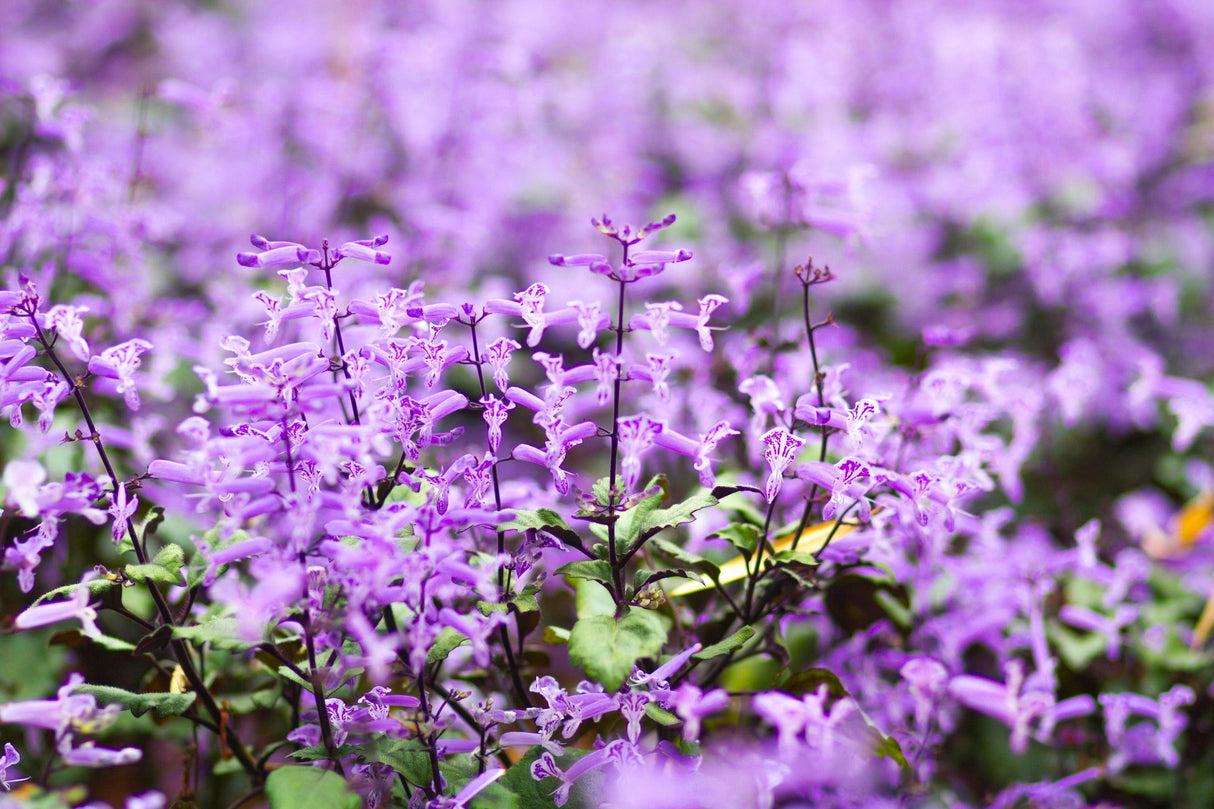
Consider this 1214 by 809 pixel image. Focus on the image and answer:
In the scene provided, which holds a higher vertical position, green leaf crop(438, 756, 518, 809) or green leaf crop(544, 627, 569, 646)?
green leaf crop(544, 627, 569, 646)

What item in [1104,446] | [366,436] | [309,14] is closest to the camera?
[366,436]

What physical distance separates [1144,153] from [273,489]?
5349 millimetres

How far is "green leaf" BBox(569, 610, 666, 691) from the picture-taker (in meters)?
1.31

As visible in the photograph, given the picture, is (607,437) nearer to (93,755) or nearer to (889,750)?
(889,750)

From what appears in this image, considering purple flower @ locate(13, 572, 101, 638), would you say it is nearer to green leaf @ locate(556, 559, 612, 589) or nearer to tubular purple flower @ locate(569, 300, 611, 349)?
green leaf @ locate(556, 559, 612, 589)

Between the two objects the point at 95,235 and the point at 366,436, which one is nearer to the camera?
the point at 366,436

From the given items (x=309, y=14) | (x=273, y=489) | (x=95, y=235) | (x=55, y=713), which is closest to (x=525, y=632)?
(x=273, y=489)

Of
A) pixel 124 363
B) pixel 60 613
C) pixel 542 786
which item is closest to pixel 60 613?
pixel 60 613

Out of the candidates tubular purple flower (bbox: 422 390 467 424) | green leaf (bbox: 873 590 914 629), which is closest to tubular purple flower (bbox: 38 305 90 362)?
tubular purple flower (bbox: 422 390 467 424)

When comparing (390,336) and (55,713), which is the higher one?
(390,336)

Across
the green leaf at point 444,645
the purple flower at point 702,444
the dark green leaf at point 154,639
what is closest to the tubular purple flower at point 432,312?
the purple flower at point 702,444

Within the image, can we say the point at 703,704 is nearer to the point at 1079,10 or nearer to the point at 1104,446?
the point at 1104,446

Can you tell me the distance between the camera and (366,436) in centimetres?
129

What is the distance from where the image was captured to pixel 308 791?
1.26 metres
